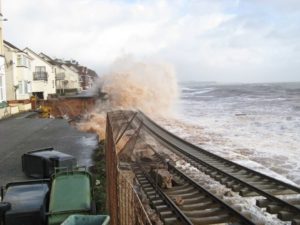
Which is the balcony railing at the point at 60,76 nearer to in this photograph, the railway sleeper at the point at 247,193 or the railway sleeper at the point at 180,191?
the railway sleeper at the point at 180,191

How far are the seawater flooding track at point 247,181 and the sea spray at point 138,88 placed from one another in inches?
1049

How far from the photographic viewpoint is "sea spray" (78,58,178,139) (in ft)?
153

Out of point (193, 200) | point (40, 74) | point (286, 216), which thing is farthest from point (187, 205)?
point (40, 74)

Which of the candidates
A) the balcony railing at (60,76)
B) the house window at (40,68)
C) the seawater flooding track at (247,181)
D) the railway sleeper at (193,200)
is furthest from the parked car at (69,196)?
the balcony railing at (60,76)

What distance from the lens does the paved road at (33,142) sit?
15038 millimetres

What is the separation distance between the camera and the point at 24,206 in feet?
25.8

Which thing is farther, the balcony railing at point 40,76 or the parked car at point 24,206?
the balcony railing at point 40,76

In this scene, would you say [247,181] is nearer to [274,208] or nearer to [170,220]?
[274,208]

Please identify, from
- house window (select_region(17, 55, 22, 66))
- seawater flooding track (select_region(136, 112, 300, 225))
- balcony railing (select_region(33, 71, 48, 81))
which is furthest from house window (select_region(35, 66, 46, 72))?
seawater flooding track (select_region(136, 112, 300, 225))

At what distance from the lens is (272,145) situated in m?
25.4

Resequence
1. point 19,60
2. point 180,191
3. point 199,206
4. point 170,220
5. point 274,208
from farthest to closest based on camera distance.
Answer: point 19,60 < point 180,191 < point 199,206 < point 274,208 < point 170,220

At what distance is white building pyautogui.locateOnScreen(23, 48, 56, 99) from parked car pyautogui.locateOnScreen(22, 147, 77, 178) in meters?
50.9

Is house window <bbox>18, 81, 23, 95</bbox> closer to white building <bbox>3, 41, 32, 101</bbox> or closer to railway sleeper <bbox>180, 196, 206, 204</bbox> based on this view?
white building <bbox>3, 41, 32, 101</bbox>

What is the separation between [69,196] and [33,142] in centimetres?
1340
